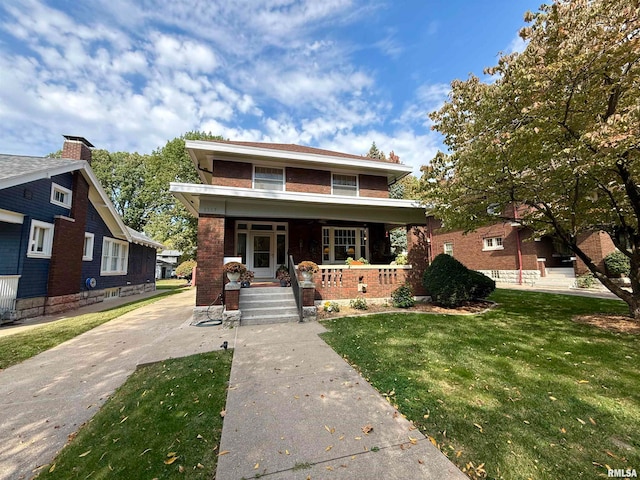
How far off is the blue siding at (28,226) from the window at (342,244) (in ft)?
35.2

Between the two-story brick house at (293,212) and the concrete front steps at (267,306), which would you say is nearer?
the concrete front steps at (267,306)

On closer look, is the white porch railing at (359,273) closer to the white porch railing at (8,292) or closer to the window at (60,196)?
the white porch railing at (8,292)

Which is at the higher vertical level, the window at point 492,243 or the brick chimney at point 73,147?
the brick chimney at point 73,147

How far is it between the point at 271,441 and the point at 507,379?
3.36 metres

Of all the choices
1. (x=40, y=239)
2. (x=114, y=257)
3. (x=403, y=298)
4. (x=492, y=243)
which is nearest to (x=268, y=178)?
(x=403, y=298)

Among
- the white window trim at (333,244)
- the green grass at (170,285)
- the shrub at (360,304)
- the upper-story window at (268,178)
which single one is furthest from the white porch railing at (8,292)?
the green grass at (170,285)

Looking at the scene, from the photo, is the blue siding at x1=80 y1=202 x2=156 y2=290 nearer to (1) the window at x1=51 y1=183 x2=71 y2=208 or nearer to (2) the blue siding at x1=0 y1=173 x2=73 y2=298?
(1) the window at x1=51 y1=183 x2=71 y2=208

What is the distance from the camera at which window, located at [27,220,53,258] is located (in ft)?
30.6

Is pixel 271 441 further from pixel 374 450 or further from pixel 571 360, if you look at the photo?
pixel 571 360

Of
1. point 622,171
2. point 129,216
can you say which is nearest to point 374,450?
point 622,171

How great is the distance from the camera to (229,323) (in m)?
7.23

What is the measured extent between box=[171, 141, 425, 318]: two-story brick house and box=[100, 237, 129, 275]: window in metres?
6.97

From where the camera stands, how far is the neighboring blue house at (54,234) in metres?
8.68

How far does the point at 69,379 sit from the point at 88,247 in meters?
11.0
